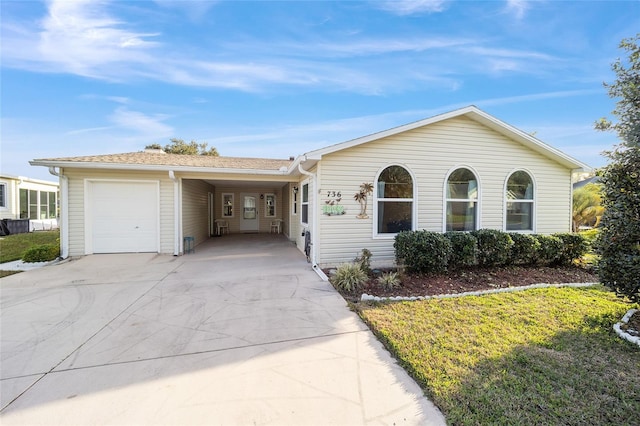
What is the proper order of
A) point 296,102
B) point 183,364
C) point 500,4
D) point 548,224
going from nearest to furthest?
point 183,364
point 500,4
point 548,224
point 296,102

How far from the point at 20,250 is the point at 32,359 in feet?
32.1

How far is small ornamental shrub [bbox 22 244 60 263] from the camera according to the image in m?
7.29

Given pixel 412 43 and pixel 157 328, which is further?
pixel 412 43

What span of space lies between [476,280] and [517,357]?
3.35 meters

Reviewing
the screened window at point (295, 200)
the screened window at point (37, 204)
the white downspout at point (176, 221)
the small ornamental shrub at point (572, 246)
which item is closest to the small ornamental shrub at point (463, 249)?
the small ornamental shrub at point (572, 246)

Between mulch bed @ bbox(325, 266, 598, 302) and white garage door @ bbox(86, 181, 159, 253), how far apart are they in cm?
682

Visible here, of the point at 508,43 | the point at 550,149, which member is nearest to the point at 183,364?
the point at 550,149

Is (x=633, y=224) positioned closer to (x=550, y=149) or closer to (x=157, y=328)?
(x=550, y=149)

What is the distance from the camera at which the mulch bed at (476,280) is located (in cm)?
528

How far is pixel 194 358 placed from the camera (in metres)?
2.96

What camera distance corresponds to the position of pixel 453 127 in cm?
750

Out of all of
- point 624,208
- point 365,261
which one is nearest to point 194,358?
point 365,261

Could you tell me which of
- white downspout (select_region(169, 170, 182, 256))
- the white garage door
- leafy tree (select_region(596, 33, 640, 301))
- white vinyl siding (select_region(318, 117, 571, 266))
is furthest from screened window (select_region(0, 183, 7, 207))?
leafy tree (select_region(596, 33, 640, 301))

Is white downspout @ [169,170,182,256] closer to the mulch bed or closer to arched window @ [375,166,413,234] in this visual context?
the mulch bed
